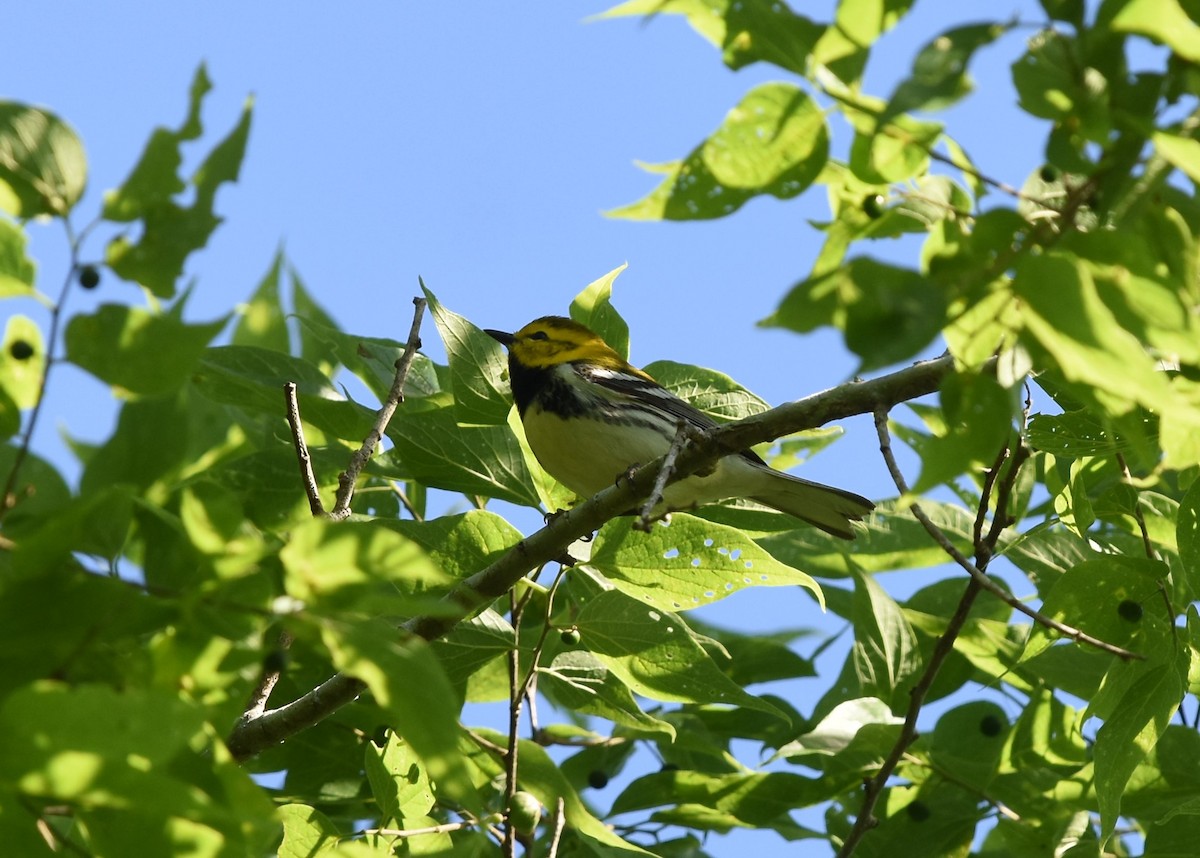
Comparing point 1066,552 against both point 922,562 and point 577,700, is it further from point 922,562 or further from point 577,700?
point 577,700

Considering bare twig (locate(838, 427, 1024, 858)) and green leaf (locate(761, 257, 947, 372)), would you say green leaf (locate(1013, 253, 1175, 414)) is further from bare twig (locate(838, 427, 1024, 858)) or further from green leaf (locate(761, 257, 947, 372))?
bare twig (locate(838, 427, 1024, 858))

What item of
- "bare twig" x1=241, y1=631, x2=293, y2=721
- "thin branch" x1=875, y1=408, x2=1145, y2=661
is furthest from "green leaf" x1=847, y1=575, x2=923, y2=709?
"bare twig" x1=241, y1=631, x2=293, y2=721

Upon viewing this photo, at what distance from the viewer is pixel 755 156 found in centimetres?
197

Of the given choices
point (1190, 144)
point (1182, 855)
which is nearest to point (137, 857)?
point (1190, 144)

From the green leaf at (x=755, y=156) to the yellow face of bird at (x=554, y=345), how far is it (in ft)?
12.8

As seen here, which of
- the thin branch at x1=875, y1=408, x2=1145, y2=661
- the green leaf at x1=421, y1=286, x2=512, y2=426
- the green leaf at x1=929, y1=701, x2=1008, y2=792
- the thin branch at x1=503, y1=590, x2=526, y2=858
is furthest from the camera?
the green leaf at x1=929, y1=701, x2=1008, y2=792

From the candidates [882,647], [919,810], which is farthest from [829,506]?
[919,810]

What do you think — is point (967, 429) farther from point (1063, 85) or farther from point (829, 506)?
point (829, 506)

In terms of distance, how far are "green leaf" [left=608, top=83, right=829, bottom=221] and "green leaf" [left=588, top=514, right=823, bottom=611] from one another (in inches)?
50.6

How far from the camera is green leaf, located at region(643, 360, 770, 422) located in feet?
12.6

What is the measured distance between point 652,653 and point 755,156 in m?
1.63

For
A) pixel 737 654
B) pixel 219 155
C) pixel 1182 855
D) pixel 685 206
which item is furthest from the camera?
pixel 737 654

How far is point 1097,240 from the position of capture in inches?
64.2

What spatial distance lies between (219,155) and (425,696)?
797 mm
